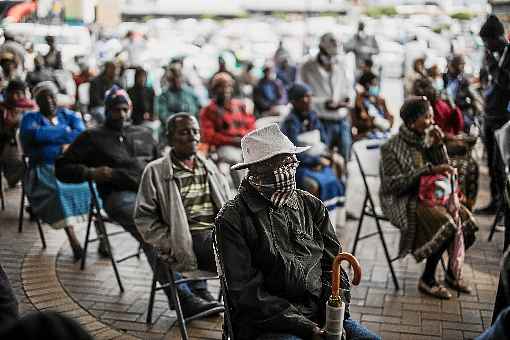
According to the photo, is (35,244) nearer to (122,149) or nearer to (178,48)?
(122,149)

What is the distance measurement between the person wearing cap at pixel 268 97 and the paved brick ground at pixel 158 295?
4961mm

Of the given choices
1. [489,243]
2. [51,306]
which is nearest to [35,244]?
[51,306]

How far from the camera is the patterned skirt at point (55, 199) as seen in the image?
18.8 feet

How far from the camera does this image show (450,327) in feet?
14.8

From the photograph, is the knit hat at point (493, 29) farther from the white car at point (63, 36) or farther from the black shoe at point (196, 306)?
the white car at point (63, 36)

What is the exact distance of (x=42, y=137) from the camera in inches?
233

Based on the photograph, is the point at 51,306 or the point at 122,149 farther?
the point at 122,149

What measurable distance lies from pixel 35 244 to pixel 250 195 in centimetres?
379

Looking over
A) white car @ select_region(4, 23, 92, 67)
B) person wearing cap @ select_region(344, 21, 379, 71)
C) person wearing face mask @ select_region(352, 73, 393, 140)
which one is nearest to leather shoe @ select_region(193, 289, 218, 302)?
person wearing face mask @ select_region(352, 73, 393, 140)

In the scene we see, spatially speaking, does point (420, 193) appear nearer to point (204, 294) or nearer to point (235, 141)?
point (204, 294)

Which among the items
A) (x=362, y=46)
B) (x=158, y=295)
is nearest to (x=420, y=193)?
(x=158, y=295)

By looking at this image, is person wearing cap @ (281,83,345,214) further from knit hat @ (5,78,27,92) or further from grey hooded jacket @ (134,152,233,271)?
knit hat @ (5,78,27,92)

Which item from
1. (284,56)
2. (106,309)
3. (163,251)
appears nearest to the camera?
(163,251)

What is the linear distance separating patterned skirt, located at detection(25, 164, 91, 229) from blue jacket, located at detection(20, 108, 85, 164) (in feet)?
0.34
